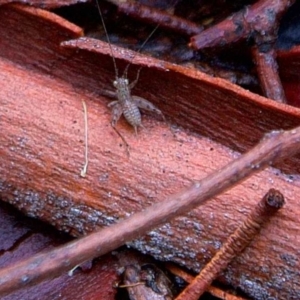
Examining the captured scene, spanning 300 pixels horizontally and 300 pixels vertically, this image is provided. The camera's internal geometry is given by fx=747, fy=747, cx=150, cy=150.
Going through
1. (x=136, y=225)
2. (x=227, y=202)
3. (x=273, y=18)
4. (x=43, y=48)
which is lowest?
(x=136, y=225)

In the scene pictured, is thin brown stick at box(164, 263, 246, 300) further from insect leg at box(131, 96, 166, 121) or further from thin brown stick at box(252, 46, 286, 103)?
thin brown stick at box(252, 46, 286, 103)

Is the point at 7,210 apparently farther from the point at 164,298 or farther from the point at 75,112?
the point at 164,298

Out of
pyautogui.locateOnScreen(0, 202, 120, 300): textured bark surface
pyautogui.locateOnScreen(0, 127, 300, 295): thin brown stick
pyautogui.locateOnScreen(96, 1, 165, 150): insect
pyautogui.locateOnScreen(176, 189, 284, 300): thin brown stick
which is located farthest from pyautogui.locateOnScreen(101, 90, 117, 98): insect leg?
pyautogui.locateOnScreen(0, 127, 300, 295): thin brown stick

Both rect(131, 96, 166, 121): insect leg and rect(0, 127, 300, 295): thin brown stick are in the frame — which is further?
rect(131, 96, 166, 121): insect leg

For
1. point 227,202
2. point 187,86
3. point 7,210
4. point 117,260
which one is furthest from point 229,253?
point 7,210

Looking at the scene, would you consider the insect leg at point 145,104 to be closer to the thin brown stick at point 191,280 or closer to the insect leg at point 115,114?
the insect leg at point 115,114

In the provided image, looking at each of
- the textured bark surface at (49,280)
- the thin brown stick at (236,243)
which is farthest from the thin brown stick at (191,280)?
the textured bark surface at (49,280)
